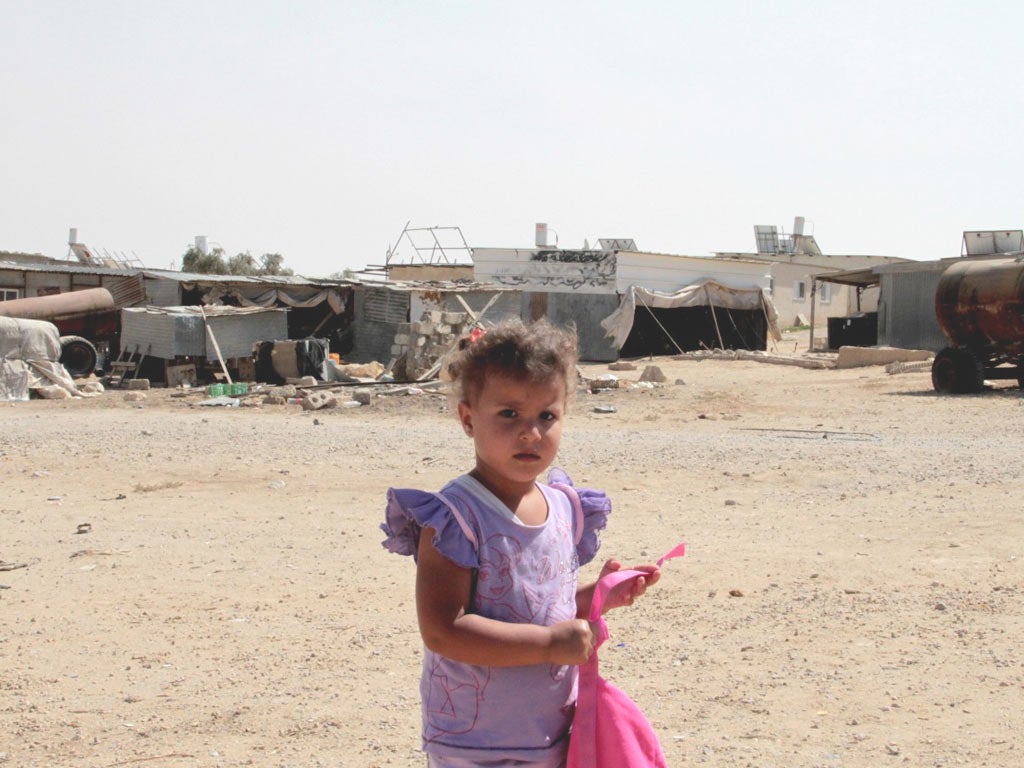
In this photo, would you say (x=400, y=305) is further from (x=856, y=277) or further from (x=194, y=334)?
(x=856, y=277)

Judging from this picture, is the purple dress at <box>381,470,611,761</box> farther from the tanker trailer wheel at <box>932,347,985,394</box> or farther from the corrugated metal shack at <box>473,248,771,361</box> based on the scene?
the corrugated metal shack at <box>473,248,771,361</box>

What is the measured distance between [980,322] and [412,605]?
14.3m

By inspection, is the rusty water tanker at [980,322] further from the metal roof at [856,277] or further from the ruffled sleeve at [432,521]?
the ruffled sleeve at [432,521]

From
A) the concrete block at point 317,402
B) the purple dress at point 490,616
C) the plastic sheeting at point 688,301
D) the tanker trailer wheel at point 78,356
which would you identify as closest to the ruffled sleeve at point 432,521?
the purple dress at point 490,616

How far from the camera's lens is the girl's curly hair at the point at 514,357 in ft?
7.67

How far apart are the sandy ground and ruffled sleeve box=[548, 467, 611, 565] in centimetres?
145

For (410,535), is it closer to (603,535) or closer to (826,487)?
(603,535)

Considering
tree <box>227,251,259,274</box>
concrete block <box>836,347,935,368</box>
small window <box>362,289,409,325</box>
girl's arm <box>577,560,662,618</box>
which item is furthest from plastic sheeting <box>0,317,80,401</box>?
tree <box>227,251,259,274</box>

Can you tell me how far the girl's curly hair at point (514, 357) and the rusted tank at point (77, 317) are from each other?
22.5 metres

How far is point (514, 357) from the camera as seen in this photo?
234cm

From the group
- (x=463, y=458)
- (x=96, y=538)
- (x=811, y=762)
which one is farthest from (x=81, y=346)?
(x=811, y=762)

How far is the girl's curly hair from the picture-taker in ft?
7.67

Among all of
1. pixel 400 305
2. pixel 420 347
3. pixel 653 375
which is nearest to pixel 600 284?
pixel 400 305

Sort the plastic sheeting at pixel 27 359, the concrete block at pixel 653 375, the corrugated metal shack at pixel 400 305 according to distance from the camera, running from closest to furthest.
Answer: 1. the plastic sheeting at pixel 27 359
2. the concrete block at pixel 653 375
3. the corrugated metal shack at pixel 400 305
